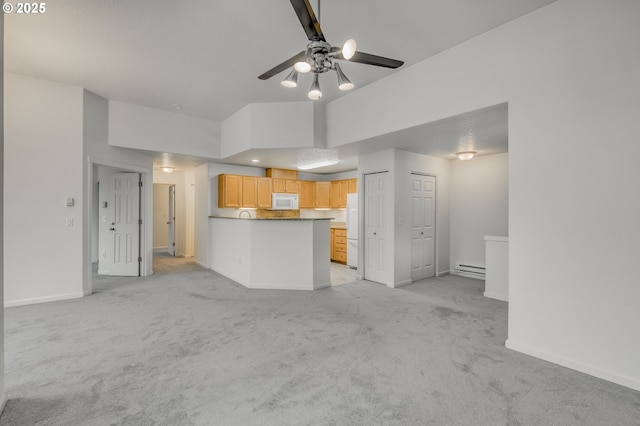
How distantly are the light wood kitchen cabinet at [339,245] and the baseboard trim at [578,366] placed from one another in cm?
474

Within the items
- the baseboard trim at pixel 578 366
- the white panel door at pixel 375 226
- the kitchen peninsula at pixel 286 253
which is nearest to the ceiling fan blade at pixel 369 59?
the baseboard trim at pixel 578 366

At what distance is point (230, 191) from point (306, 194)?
212cm

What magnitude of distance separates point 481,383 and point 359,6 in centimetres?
324

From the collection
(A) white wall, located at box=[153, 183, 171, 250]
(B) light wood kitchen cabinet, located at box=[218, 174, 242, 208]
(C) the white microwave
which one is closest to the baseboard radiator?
(C) the white microwave

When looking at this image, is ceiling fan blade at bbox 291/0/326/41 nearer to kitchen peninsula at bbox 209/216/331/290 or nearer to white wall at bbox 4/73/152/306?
kitchen peninsula at bbox 209/216/331/290

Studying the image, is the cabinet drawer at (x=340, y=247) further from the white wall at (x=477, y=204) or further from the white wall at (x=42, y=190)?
the white wall at (x=42, y=190)

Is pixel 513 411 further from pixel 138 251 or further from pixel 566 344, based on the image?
pixel 138 251

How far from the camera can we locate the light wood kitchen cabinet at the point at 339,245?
7.41 metres

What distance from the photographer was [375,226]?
5488 millimetres

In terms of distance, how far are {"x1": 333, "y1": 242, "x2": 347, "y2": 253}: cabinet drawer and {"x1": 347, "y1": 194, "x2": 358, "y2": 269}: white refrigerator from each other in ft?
1.69

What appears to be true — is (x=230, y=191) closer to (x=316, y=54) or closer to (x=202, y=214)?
(x=202, y=214)

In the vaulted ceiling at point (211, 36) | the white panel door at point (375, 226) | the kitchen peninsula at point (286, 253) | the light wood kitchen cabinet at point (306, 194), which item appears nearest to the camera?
the vaulted ceiling at point (211, 36)

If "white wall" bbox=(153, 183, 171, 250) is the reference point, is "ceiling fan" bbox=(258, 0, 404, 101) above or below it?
above

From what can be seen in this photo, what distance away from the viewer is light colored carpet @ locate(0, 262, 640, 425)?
6.19 ft
